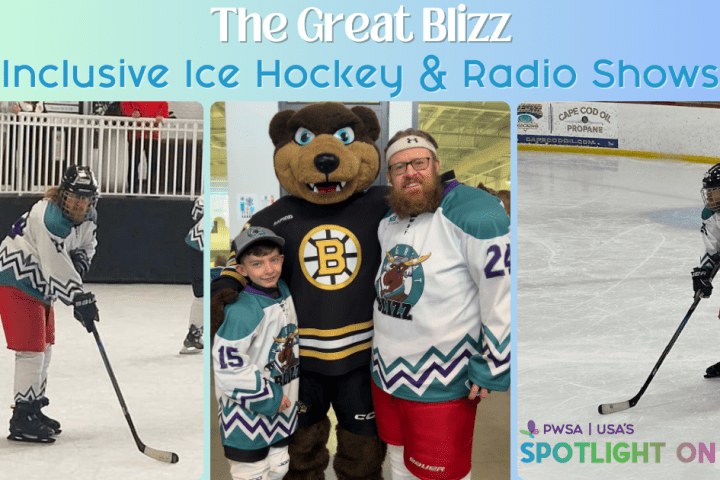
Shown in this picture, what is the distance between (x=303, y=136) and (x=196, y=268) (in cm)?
87

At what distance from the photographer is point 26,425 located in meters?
2.34

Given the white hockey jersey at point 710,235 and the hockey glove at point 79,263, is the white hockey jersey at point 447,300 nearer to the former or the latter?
the hockey glove at point 79,263

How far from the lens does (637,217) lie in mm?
6414

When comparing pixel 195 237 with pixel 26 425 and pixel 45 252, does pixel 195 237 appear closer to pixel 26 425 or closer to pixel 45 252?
pixel 45 252

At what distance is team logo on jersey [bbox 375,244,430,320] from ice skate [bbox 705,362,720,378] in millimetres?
2086

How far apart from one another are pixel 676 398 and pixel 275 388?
1.91 metres

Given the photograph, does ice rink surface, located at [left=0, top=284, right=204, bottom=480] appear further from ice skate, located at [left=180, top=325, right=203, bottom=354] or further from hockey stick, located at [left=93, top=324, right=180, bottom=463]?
ice skate, located at [left=180, top=325, right=203, bottom=354]

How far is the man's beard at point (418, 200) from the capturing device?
1870 mm

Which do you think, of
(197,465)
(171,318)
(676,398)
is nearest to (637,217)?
(676,398)

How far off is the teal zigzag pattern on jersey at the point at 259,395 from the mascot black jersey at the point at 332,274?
0.45 feet

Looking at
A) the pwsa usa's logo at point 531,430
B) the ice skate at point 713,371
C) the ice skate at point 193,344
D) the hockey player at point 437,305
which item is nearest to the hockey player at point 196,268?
the ice skate at point 193,344

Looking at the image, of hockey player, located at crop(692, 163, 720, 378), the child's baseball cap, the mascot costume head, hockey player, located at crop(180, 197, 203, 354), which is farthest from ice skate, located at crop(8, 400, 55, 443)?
hockey player, located at crop(692, 163, 720, 378)

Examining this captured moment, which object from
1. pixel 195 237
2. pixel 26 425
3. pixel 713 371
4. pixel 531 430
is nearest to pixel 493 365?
pixel 531 430

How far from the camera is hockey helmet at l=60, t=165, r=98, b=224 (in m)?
2.20
